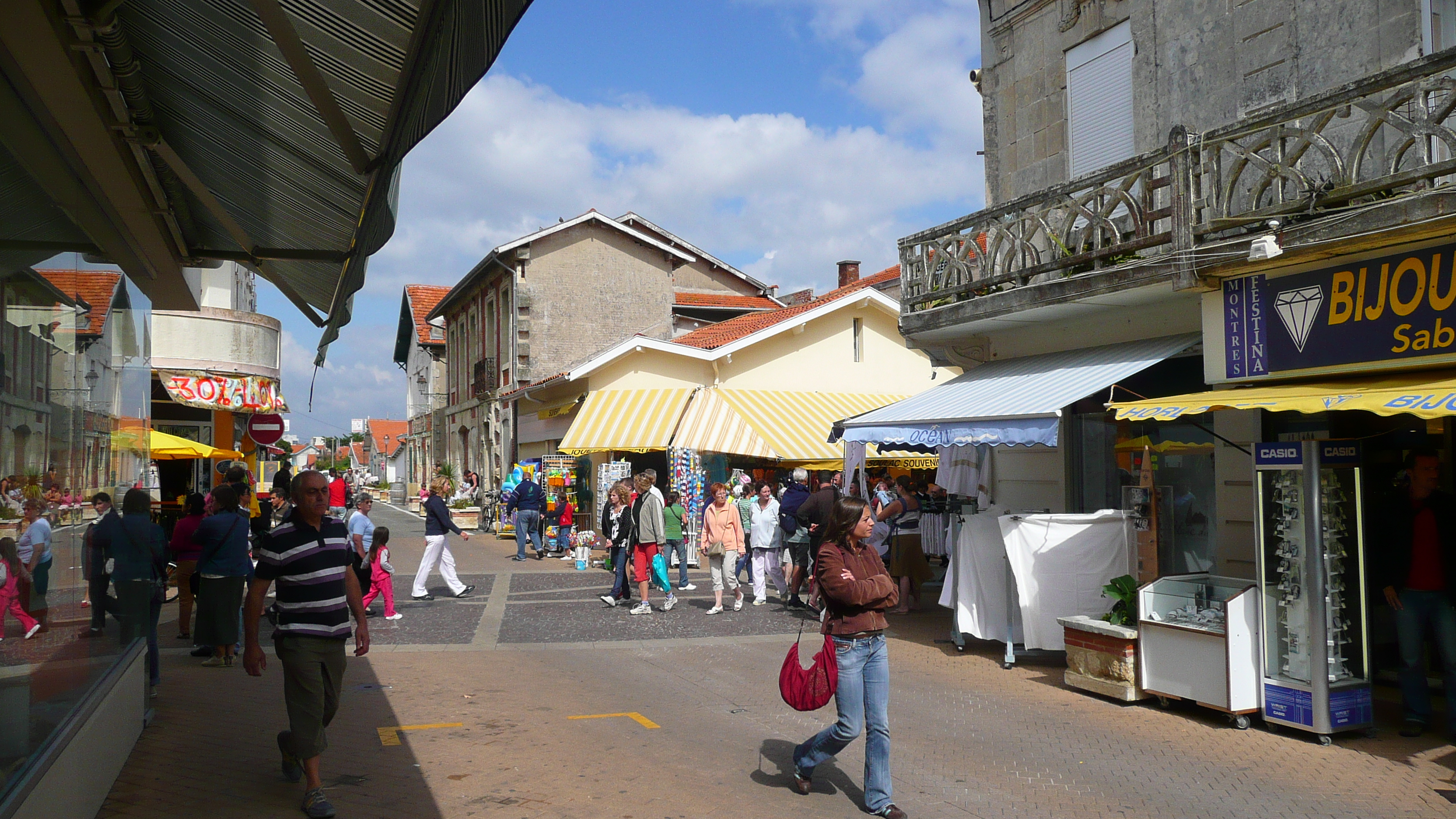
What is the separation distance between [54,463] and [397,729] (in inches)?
134

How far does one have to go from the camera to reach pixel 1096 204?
31.5 ft

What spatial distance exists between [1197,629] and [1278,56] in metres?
5.26

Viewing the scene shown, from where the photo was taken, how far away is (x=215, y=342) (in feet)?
71.9

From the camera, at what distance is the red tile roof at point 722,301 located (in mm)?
33062

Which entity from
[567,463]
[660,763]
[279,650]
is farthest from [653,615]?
[567,463]

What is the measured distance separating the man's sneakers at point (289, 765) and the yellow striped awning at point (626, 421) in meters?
14.4

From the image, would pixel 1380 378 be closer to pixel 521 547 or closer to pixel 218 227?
pixel 218 227

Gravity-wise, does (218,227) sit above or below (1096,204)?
below

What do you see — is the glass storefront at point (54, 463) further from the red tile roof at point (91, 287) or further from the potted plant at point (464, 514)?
the potted plant at point (464, 514)

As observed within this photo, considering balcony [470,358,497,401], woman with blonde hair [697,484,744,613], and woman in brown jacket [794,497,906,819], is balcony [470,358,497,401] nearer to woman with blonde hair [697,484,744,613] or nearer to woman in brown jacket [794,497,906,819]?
woman with blonde hair [697,484,744,613]

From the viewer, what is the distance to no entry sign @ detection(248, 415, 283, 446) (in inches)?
688

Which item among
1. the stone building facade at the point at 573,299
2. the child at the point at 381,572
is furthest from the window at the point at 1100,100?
the stone building facade at the point at 573,299

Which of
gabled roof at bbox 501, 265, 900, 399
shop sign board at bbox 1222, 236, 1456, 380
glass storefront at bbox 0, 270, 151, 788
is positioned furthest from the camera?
gabled roof at bbox 501, 265, 900, 399

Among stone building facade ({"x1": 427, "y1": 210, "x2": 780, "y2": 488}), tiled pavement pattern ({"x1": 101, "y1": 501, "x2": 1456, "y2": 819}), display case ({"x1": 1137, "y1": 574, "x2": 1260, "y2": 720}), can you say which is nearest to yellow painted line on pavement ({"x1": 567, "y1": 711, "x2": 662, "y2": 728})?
tiled pavement pattern ({"x1": 101, "y1": 501, "x2": 1456, "y2": 819})
